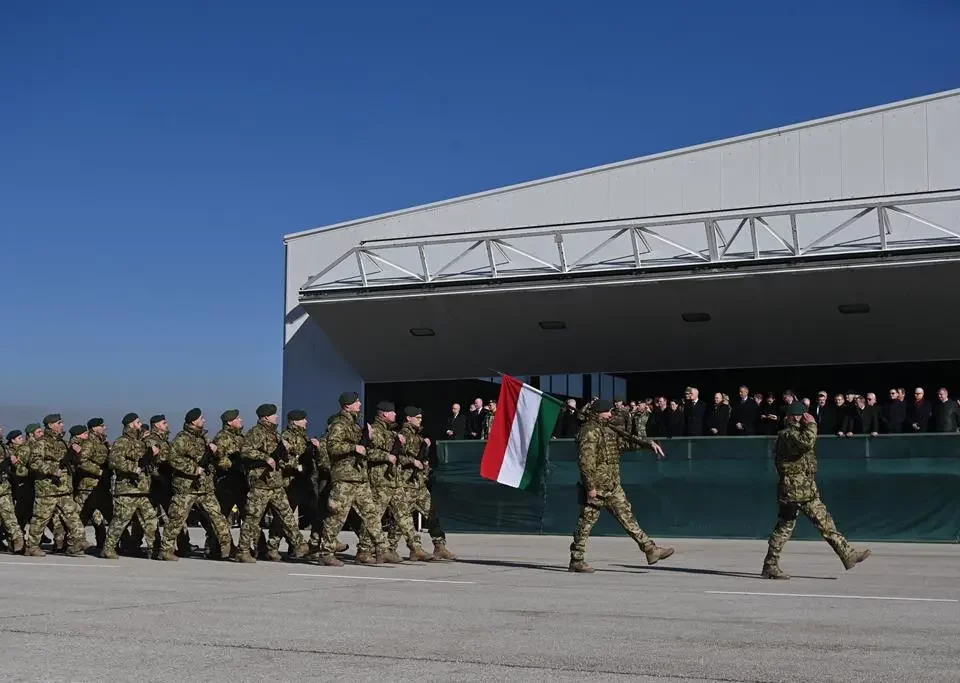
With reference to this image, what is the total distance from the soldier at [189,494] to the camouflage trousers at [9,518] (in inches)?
123

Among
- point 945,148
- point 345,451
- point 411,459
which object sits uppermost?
point 945,148

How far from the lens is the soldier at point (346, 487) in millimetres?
14023

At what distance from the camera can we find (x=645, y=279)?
23.0 metres

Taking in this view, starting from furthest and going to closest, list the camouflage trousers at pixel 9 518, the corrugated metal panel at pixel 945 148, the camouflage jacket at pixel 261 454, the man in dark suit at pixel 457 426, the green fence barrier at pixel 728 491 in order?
1. the man in dark suit at pixel 457 426
2. the corrugated metal panel at pixel 945 148
3. the green fence barrier at pixel 728 491
4. the camouflage trousers at pixel 9 518
5. the camouflage jacket at pixel 261 454

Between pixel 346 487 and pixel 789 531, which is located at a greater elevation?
pixel 346 487

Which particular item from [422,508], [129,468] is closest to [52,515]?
[129,468]

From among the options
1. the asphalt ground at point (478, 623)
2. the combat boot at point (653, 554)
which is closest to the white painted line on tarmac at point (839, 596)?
the asphalt ground at point (478, 623)

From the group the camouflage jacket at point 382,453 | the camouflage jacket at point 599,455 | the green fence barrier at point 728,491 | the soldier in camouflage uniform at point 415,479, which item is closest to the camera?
the camouflage jacket at point 599,455

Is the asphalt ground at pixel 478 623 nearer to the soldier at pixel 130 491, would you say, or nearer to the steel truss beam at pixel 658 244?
the soldier at pixel 130 491

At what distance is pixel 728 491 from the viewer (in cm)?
1884

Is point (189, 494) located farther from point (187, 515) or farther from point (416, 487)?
point (416, 487)

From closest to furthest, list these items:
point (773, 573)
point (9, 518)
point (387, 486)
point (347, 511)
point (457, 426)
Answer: point (773, 573)
point (347, 511)
point (387, 486)
point (9, 518)
point (457, 426)

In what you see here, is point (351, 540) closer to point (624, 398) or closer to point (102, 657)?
point (624, 398)

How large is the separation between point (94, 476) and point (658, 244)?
12.6 metres
